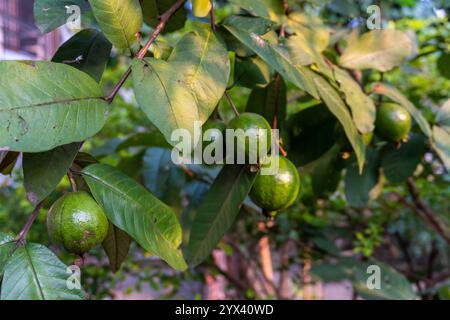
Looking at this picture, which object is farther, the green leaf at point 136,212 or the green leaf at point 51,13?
the green leaf at point 51,13

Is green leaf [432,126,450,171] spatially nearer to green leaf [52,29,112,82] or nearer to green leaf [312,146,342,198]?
green leaf [312,146,342,198]

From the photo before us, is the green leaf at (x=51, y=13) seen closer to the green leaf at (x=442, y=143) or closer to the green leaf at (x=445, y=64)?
the green leaf at (x=442, y=143)

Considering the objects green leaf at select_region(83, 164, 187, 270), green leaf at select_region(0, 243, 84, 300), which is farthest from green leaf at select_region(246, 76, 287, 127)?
green leaf at select_region(0, 243, 84, 300)

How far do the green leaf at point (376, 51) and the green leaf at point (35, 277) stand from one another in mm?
788

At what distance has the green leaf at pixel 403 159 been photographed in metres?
1.32

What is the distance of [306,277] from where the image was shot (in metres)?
2.26

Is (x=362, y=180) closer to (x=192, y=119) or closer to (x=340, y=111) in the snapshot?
(x=340, y=111)

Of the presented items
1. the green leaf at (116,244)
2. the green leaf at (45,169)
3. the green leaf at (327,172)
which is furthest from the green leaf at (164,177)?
the green leaf at (45,169)

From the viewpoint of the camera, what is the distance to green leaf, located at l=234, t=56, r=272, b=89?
1.02m

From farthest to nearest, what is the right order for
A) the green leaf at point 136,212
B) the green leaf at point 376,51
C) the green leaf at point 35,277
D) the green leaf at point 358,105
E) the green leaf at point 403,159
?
the green leaf at point 403,159 < the green leaf at point 376,51 < the green leaf at point 358,105 < the green leaf at point 136,212 < the green leaf at point 35,277

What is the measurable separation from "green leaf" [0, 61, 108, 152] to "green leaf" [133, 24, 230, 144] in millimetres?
72

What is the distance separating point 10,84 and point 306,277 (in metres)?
1.82

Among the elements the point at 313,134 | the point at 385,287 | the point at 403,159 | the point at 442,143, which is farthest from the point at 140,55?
the point at 385,287
